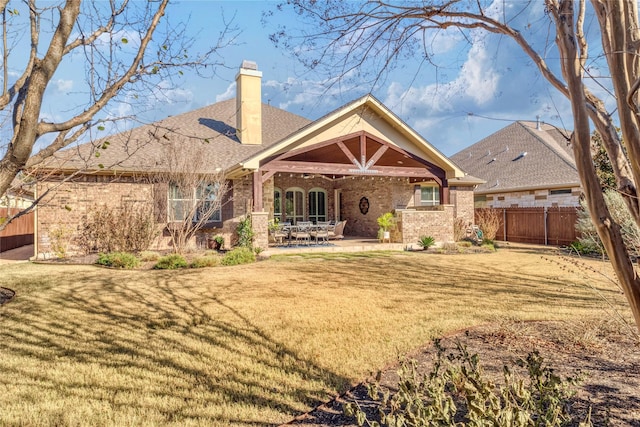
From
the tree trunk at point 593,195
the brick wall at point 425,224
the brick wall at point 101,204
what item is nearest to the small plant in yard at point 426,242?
the brick wall at point 425,224

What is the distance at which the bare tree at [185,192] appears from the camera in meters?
13.6

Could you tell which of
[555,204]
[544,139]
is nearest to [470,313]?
[555,204]

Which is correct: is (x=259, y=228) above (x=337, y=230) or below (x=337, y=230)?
A: above

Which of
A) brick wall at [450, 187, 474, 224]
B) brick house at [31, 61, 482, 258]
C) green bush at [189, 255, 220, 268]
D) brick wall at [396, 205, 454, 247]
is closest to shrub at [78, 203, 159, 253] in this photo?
brick house at [31, 61, 482, 258]

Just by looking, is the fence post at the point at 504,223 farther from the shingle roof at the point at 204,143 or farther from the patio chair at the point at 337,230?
the shingle roof at the point at 204,143

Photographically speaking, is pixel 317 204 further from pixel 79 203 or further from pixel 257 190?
pixel 79 203

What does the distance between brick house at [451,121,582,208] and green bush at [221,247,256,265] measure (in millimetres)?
13337

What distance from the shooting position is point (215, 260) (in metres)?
12.0

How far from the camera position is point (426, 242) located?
15.9 metres

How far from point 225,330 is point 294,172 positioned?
9.68 metres

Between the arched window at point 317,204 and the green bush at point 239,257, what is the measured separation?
8.38 meters

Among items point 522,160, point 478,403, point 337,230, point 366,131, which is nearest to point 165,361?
point 478,403

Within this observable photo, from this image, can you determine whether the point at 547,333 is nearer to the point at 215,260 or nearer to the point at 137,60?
the point at 137,60

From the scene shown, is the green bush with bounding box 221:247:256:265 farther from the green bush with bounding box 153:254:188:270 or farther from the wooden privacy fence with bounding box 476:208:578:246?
the wooden privacy fence with bounding box 476:208:578:246
